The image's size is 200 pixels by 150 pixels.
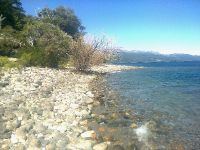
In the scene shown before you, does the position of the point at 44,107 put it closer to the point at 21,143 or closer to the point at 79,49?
the point at 21,143

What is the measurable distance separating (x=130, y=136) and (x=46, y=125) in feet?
9.94

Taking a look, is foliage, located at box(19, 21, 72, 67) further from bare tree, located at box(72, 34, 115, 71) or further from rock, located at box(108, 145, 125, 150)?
rock, located at box(108, 145, 125, 150)

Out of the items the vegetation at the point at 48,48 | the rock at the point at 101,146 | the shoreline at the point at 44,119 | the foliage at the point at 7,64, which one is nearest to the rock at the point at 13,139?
the shoreline at the point at 44,119

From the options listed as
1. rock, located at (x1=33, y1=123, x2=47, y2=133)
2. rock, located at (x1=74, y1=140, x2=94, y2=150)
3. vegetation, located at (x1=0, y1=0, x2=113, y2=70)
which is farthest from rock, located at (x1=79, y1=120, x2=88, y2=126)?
vegetation, located at (x1=0, y1=0, x2=113, y2=70)

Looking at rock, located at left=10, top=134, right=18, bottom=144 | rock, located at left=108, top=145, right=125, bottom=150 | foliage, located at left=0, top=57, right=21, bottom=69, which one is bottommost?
rock, located at left=108, top=145, right=125, bottom=150

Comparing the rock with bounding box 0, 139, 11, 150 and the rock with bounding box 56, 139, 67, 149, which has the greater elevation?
the rock with bounding box 0, 139, 11, 150

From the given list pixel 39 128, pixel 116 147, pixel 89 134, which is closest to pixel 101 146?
pixel 116 147

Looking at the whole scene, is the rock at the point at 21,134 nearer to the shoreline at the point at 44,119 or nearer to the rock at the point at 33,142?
the shoreline at the point at 44,119

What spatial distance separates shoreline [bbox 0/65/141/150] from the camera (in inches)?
373

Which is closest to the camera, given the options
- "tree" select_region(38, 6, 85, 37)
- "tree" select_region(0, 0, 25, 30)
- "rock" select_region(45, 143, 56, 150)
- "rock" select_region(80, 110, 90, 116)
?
"rock" select_region(45, 143, 56, 150)

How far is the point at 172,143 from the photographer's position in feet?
33.1

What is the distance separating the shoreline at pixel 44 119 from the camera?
31.1 feet

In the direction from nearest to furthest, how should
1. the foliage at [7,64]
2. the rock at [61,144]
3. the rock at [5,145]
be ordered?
the rock at [5,145]
the rock at [61,144]
the foliage at [7,64]

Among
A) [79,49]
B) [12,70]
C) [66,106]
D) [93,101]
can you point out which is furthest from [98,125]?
[79,49]
